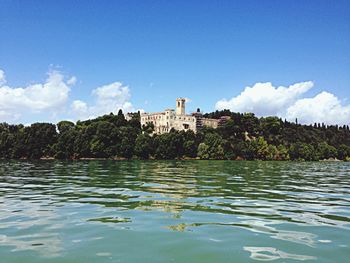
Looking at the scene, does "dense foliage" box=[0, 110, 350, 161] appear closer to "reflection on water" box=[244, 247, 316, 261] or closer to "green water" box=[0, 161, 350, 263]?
"green water" box=[0, 161, 350, 263]

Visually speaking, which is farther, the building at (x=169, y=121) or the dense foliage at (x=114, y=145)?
the building at (x=169, y=121)

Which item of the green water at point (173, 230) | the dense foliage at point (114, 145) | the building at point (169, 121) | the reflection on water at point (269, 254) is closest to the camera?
the reflection on water at point (269, 254)

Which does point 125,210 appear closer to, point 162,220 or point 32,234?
point 162,220

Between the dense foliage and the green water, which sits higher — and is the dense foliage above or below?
above

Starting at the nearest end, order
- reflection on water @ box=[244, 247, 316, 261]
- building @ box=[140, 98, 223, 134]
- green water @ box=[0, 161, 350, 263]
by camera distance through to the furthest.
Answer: reflection on water @ box=[244, 247, 316, 261] < green water @ box=[0, 161, 350, 263] < building @ box=[140, 98, 223, 134]

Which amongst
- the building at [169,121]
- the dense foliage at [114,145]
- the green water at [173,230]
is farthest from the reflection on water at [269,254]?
the building at [169,121]

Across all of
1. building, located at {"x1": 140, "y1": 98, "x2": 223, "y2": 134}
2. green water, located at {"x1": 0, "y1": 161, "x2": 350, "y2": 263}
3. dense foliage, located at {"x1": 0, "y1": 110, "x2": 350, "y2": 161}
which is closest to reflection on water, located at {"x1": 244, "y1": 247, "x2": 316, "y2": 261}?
green water, located at {"x1": 0, "y1": 161, "x2": 350, "y2": 263}

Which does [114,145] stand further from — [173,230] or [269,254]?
[269,254]

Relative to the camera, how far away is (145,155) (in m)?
128

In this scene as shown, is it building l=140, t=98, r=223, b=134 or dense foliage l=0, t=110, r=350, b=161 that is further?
building l=140, t=98, r=223, b=134

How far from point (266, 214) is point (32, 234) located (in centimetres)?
874

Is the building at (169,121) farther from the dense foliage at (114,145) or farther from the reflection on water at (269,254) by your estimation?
the reflection on water at (269,254)

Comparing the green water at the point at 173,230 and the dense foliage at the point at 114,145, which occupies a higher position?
the dense foliage at the point at 114,145

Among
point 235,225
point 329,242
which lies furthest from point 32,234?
point 329,242
